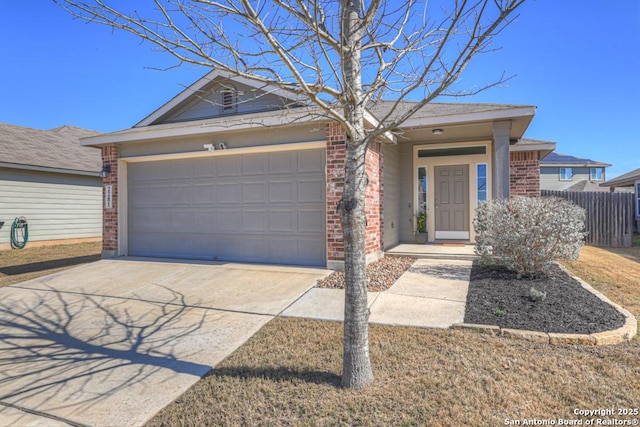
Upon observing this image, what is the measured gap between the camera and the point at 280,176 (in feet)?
24.5

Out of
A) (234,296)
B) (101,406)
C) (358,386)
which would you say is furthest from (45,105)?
(358,386)

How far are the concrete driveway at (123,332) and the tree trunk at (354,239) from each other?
4.59 ft

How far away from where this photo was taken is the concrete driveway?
2.85 m

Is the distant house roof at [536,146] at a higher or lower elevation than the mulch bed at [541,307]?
higher

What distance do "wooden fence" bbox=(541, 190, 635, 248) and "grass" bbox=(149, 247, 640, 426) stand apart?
988 centimetres

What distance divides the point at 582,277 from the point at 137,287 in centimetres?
780

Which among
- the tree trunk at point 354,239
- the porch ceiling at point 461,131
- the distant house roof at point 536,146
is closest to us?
the tree trunk at point 354,239

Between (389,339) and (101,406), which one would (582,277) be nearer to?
(389,339)

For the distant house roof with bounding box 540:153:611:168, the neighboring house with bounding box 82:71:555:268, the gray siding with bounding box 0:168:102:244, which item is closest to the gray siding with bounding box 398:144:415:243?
the neighboring house with bounding box 82:71:555:268

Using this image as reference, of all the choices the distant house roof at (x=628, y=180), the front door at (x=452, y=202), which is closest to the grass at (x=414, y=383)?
the front door at (x=452, y=202)

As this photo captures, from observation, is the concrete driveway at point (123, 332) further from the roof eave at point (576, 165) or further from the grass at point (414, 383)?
the roof eave at point (576, 165)

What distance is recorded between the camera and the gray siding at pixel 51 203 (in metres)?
12.5

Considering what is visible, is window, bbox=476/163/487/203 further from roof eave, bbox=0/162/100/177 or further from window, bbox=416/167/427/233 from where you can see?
roof eave, bbox=0/162/100/177

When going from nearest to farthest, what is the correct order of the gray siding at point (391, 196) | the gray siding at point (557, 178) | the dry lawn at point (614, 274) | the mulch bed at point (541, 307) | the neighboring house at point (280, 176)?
1. the mulch bed at point (541, 307)
2. the dry lawn at point (614, 274)
3. the neighboring house at point (280, 176)
4. the gray siding at point (391, 196)
5. the gray siding at point (557, 178)
